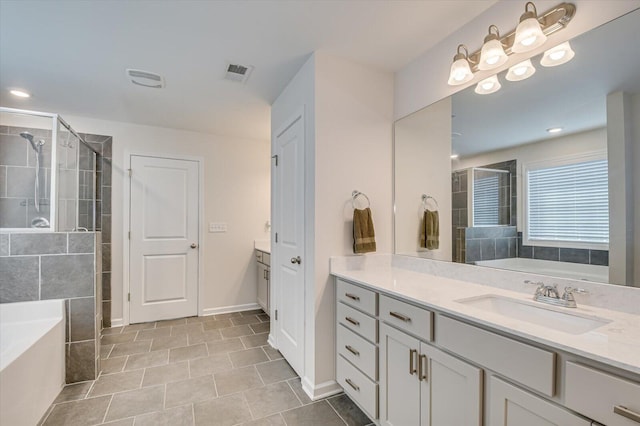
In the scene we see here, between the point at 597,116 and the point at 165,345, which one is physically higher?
the point at 597,116

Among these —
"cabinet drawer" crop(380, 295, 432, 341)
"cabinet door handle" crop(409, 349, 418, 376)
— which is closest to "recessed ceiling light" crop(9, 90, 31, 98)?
"cabinet drawer" crop(380, 295, 432, 341)

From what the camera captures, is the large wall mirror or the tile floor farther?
the tile floor

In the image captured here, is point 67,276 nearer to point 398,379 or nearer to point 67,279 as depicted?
point 67,279

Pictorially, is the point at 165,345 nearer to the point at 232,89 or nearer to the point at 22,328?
the point at 22,328

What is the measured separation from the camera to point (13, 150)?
2508 mm

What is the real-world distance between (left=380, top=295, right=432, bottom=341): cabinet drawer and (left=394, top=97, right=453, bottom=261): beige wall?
0.65 metres

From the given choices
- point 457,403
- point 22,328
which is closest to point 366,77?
point 457,403

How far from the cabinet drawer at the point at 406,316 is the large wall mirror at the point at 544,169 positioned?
62 centimetres

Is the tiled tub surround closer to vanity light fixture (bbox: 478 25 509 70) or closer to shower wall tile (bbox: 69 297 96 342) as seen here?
shower wall tile (bbox: 69 297 96 342)

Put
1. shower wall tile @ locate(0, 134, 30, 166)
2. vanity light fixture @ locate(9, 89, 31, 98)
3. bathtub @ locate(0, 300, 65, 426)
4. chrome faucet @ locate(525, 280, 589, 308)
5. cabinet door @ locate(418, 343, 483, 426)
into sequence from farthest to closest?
vanity light fixture @ locate(9, 89, 31, 98) → shower wall tile @ locate(0, 134, 30, 166) → bathtub @ locate(0, 300, 65, 426) → chrome faucet @ locate(525, 280, 589, 308) → cabinet door @ locate(418, 343, 483, 426)

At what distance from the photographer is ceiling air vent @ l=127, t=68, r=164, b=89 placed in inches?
92.9

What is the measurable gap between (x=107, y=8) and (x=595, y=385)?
2676 millimetres

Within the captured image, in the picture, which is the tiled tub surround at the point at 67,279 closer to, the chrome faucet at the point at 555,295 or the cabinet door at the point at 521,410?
the cabinet door at the point at 521,410

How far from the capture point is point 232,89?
2.66 meters
